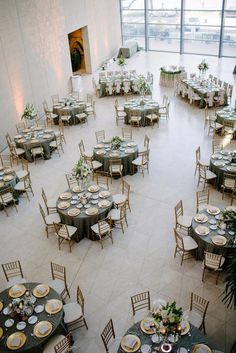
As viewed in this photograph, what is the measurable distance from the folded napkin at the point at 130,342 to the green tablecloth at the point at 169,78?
16.5m

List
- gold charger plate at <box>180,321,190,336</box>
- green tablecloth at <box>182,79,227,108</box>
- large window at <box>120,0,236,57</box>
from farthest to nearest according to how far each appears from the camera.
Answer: large window at <box>120,0,236,57</box>, green tablecloth at <box>182,79,227,108</box>, gold charger plate at <box>180,321,190,336</box>

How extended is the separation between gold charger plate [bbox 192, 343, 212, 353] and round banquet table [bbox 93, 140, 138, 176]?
722 cm

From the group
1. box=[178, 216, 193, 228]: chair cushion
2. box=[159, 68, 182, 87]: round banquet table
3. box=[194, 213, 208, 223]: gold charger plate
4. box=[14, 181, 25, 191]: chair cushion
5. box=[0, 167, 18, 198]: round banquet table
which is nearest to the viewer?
box=[194, 213, 208, 223]: gold charger plate

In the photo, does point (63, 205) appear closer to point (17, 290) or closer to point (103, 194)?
point (103, 194)

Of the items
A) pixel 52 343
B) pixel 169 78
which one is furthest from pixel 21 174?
pixel 169 78

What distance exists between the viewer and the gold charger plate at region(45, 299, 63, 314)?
276 inches

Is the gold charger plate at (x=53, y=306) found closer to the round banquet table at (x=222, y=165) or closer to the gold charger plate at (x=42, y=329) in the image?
the gold charger plate at (x=42, y=329)

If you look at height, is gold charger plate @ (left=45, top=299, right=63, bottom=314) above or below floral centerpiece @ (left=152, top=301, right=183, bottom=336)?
below

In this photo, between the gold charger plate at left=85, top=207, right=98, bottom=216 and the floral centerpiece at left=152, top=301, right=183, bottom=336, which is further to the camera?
the gold charger plate at left=85, top=207, right=98, bottom=216

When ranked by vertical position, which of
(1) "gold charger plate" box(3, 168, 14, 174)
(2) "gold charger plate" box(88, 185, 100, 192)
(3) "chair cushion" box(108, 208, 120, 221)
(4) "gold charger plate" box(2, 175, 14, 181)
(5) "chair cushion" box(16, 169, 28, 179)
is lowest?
(3) "chair cushion" box(108, 208, 120, 221)

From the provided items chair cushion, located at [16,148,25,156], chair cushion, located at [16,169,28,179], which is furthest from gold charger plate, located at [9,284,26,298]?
chair cushion, located at [16,148,25,156]

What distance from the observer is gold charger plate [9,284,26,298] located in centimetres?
738

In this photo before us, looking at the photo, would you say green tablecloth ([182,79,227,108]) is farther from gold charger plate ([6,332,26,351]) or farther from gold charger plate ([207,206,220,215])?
gold charger plate ([6,332,26,351])

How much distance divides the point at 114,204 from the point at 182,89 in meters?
10.6
